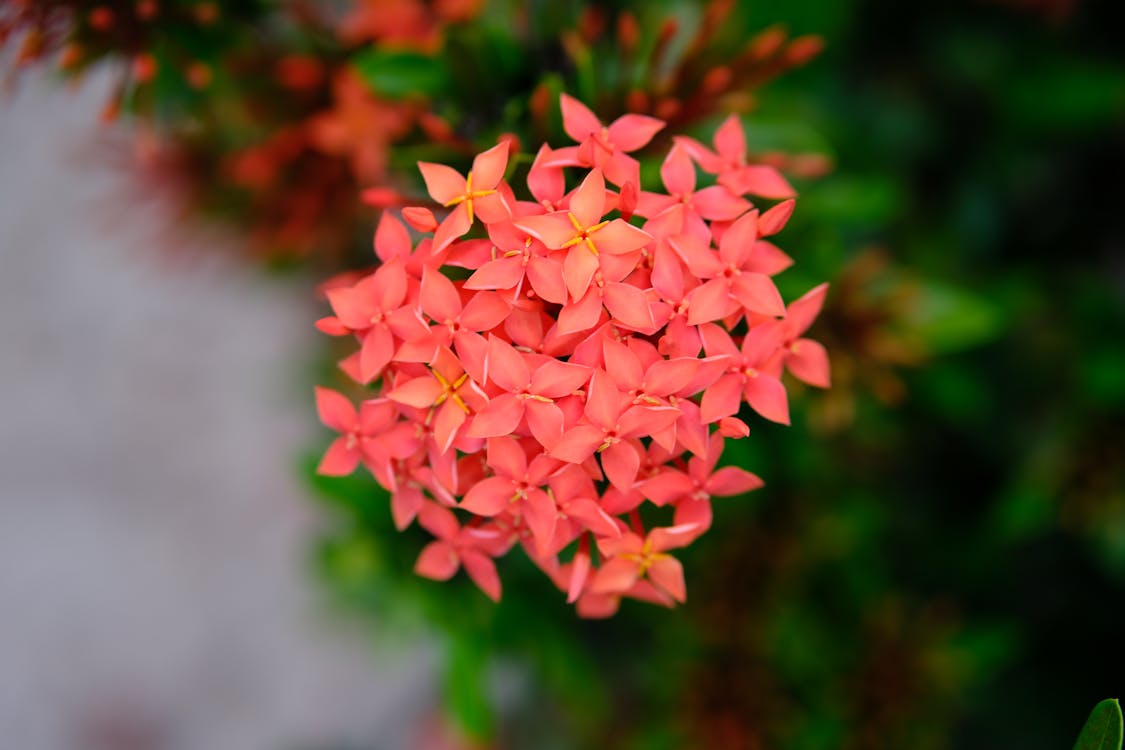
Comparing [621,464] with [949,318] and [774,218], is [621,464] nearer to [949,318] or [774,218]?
[774,218]

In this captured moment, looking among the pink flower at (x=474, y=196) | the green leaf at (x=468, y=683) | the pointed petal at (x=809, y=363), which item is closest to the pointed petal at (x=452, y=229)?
the pink flower at (x=474, y=196)

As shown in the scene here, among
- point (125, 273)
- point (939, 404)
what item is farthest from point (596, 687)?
point (125, 273)

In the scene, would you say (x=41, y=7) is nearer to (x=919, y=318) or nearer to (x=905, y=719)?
(x=919, y=318)

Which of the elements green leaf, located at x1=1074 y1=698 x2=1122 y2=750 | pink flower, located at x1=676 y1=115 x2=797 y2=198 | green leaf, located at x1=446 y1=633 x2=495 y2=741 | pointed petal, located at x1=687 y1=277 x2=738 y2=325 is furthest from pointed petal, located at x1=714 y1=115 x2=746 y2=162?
green leaf, located at x1=446 y1=633 x2=495 y2=741

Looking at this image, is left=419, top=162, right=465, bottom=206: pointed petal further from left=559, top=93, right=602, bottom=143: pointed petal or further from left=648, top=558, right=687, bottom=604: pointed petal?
left=648, top=558, right=687, bottom=604: pointed petal

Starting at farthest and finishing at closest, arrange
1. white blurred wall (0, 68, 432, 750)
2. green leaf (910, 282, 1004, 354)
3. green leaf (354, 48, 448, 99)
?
white blurred wall (0, 68, 432, 750) → green leaf (910, 282, 1004, 354) → green leaf (354, 48, 448, 99)

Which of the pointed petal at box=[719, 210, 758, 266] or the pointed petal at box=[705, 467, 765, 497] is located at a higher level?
the pointed petal at box=[719, 210, 758, 266]

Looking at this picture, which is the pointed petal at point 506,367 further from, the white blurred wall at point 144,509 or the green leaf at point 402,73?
the white blurred wall at point 144,509
